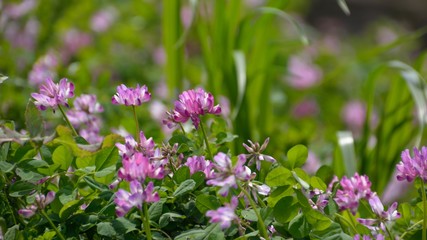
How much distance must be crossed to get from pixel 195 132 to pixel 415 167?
0.55 m

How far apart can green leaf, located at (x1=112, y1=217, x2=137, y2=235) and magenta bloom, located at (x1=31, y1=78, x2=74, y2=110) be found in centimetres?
26

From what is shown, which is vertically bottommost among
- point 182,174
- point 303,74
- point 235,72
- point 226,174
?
point 303,74

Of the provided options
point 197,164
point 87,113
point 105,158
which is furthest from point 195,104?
point 87,113

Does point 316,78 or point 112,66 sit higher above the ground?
point 112,66

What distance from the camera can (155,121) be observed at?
3035 mm

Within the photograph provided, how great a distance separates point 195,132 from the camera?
6.05 ft

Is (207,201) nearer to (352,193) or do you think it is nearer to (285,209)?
(285,209)

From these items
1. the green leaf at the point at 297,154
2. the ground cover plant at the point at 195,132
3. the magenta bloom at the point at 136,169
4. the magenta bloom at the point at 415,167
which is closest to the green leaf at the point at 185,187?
the ground cover plant at the point at 195,132

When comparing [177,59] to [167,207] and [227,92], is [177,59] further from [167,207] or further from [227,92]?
[167,207]

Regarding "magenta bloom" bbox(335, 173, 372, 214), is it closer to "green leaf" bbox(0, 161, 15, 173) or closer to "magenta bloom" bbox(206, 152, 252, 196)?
"magenta bloom" bbox(206, 152, 252, 196)

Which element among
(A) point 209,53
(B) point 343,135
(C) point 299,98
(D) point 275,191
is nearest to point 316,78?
(C) point 299,98

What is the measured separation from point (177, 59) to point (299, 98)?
1.53 m

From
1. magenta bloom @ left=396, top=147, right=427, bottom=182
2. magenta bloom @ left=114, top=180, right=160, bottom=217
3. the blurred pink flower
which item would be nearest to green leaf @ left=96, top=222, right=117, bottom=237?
magenta bloom @ left=114, top=180, right=160, bottom=217

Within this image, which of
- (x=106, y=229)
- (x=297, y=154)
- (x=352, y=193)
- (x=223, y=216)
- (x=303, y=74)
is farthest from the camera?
(x=303, y=74)
